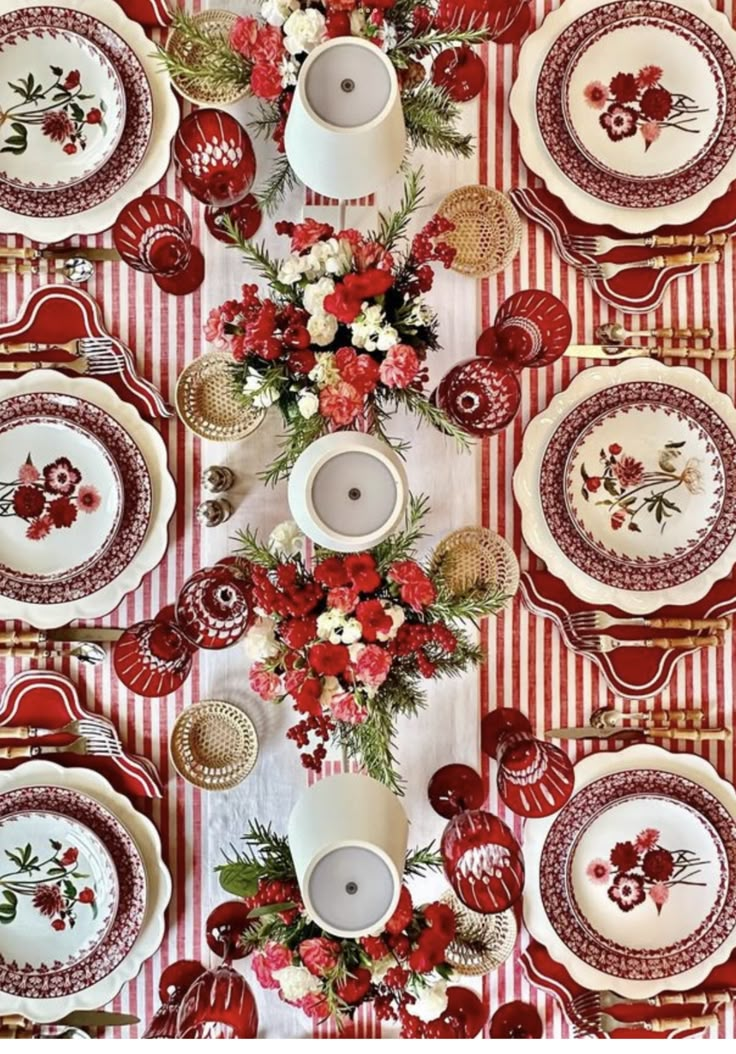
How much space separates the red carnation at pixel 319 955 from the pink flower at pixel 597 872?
427 mm

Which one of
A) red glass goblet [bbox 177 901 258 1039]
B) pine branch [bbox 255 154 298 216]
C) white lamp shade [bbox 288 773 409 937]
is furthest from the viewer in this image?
pine branch [bbox 255 154 298 216]

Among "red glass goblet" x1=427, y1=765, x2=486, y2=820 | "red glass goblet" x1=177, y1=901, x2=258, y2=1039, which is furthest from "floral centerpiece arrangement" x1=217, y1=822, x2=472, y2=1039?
"red glass goblet" x1=427, y1=765, x2=486, y2=820

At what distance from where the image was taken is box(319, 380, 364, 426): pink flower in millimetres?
968

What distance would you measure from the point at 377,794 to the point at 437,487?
0.43m

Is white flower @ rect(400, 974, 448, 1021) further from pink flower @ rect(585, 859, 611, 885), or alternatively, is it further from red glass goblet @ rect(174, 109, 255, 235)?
red glass goblet @ rect(174, 109, 255, 235)

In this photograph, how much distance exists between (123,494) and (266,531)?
7.4 inches

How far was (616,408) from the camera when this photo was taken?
1.24 m

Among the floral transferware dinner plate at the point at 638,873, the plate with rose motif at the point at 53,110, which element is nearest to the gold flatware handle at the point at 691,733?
the floral transferware dinner plate at the point at 638,873

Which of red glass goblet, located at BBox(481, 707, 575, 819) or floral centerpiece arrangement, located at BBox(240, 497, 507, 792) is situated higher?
floral centerpiece arrangement, located at BBox(240, 497, 507, 792)

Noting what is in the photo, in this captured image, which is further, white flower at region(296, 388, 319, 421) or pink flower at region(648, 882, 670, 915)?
pink flower at region(648, 882, 670, 915)

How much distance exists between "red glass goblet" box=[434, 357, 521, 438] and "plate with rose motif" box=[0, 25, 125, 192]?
1.82 ft

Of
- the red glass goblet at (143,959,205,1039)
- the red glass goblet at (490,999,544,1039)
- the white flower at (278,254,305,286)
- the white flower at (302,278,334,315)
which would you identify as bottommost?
the red glass goblet at (490,999,544,1039)

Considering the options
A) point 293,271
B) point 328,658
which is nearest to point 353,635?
point 328,658

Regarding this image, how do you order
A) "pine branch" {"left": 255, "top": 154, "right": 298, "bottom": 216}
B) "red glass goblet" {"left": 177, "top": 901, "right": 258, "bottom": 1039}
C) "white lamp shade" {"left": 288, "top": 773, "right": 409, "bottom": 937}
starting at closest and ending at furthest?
"white lamp shade" {"left": 288, "top": 773, "right": 409, "bottom": 937} → "red glass goblet" {"left": 177, "top": 901, "right": 258, "bottom": 1039} → "pine branch" {"left": 255, "top": 154, "right": 298, "bottom": 216}
